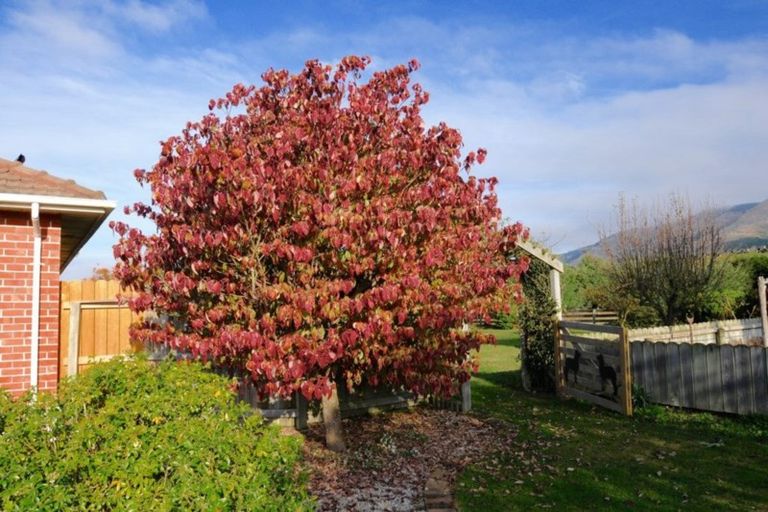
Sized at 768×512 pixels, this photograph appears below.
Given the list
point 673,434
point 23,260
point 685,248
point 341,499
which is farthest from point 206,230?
point 685,248

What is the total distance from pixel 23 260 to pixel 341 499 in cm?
466

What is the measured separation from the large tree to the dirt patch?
42.8 inches

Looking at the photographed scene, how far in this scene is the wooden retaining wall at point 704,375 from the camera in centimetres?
1017

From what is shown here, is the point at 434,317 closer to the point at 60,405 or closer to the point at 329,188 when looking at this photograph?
the point at 329,188

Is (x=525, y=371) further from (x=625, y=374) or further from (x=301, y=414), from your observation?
(x=301, y=414)

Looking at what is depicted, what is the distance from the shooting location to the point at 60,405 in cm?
428

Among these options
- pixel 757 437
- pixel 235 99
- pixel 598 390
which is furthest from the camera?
pixel 598 390

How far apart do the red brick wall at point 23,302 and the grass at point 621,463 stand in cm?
524

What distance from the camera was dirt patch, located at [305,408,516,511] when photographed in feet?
22.6

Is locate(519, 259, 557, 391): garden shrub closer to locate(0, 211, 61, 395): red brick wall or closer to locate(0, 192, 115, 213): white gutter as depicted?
locate(0, 192, 115, 213): white gutter

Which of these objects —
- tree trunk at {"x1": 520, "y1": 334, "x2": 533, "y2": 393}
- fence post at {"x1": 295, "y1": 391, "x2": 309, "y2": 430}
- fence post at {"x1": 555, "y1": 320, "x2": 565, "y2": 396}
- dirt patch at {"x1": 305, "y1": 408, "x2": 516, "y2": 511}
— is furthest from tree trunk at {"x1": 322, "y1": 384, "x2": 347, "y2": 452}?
tree trunk at {"x1": 520, "y1": 334, "x2": 533, "y2": 393}

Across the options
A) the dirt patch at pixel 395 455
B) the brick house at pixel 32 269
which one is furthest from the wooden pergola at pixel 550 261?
the brick house at pixel 32 269

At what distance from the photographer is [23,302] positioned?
266 inches

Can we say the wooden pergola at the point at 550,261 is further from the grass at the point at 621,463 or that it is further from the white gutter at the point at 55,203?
the white gutter at the point at 55,203
